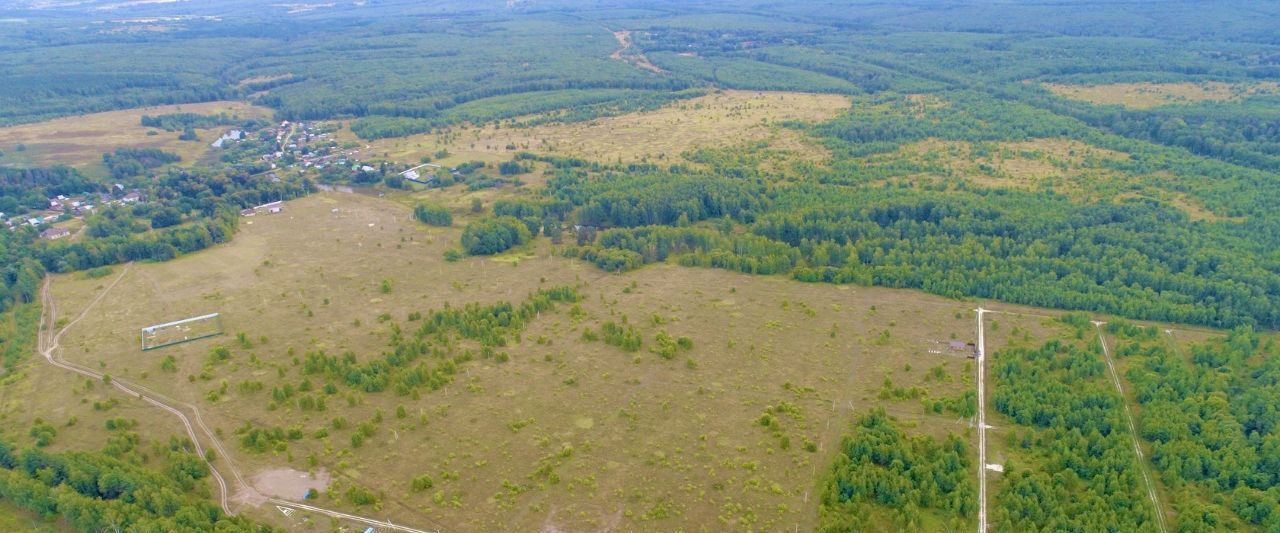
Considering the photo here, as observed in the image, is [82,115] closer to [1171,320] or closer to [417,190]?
[417,190]

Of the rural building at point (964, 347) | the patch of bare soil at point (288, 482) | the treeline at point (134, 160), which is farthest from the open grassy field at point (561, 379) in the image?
the treeline at point (134, 160)

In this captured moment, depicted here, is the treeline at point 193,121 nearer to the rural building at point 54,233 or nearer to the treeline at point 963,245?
the rural building at point 54,233

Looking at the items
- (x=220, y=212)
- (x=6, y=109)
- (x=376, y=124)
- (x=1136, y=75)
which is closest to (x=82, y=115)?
(x=6, y=109)

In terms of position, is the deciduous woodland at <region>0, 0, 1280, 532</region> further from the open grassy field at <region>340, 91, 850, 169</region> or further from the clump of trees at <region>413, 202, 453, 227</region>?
the open grassy field at <region>340, 91, 850, 169</region>

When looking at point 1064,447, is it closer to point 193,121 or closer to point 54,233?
point 54,233

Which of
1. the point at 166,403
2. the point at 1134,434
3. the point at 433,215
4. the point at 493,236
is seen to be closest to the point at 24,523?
the point at 166,403

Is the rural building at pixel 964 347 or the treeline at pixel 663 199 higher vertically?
the treeline at pixel 663 199

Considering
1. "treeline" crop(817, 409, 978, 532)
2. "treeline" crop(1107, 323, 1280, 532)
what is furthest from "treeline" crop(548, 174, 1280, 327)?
"treeline" crop(817, 409, 978, 532)
